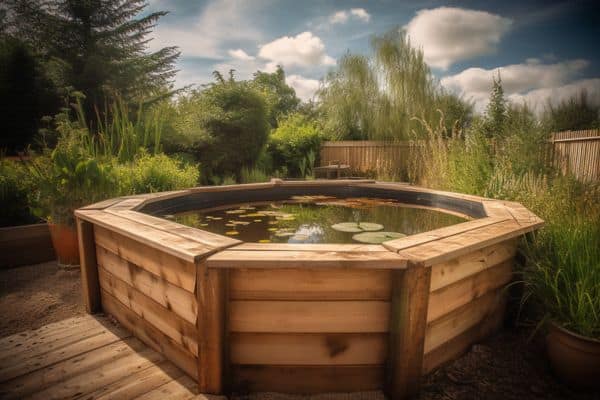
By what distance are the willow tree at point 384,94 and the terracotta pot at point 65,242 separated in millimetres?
8895

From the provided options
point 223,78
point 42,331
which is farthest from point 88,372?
point 223,78

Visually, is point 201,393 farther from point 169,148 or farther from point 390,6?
point 390,6

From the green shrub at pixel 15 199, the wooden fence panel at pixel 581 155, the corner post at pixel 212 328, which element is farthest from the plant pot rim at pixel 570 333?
the wooden fence panel at pixel 581 155

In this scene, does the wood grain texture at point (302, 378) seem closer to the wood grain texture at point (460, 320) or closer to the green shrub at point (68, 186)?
the wood grain texture at point (460, 320)

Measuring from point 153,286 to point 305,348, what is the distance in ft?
2.52

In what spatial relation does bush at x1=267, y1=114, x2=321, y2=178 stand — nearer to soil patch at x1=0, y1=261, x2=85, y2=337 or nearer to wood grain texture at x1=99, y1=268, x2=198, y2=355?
soil patch at x1=0, y1=261, x2=85, y2=337

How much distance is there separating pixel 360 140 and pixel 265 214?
8402 millimetres

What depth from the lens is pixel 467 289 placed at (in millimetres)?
1377

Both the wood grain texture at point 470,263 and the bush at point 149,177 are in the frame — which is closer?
the wood grain texture at point 470,263

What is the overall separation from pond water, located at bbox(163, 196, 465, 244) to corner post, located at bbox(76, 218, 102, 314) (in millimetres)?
812

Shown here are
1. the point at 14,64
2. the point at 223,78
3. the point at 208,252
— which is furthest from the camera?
the point at 14,64

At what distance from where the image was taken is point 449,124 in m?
10.4

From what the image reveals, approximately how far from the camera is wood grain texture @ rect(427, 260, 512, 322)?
1.22m

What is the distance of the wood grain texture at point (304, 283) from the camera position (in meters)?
1.11
